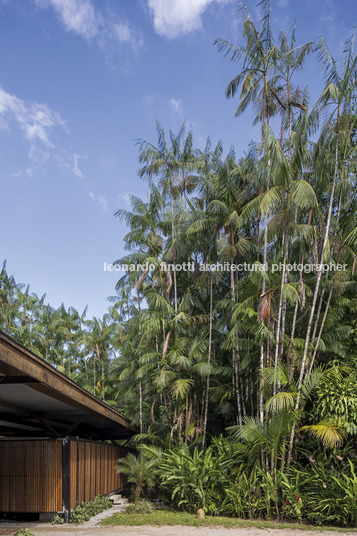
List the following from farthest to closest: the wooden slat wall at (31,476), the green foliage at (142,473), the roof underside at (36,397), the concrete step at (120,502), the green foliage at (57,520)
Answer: the concrete step at (120,502) < the green foliage at (142,473) < the wooden slat wall at (31,476) < the green foliage at (57,520) < the roof underside at (36,397)

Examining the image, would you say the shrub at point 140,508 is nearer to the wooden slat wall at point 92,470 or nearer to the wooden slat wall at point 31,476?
the wooden slat wall at point 92,470

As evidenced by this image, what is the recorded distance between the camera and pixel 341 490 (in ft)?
28.8

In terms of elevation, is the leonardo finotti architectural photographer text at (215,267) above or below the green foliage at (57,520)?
above

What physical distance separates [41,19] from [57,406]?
869 centimetres

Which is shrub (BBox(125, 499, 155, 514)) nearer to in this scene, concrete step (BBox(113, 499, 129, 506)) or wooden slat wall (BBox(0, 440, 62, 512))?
concrete step (BBox(113, 499, 129, 506))

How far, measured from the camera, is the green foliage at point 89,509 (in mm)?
8961

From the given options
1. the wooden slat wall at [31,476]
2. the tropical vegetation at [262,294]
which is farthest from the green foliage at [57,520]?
the tropical vegetation at [262,294]

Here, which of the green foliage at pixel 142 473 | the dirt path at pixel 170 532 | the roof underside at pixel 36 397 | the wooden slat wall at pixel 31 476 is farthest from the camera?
the green foliage at pixel 142 473

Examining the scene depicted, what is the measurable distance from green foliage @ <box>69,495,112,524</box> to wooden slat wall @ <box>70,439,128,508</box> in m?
0.12

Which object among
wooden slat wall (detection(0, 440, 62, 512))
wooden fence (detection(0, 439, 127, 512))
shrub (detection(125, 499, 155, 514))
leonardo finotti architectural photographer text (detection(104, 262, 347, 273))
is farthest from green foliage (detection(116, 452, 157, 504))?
leonardo finotti architectural photographer text (detection(104, 262, 347, 273))

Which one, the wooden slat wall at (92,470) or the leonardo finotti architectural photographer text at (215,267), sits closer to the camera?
the wooden slat wall at (92,470)

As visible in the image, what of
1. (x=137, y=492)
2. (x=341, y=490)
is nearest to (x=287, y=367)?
(x=341, y=490)

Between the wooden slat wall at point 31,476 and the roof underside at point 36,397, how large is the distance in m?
0.51

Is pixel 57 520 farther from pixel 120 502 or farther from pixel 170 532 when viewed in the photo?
pixel 120 502
